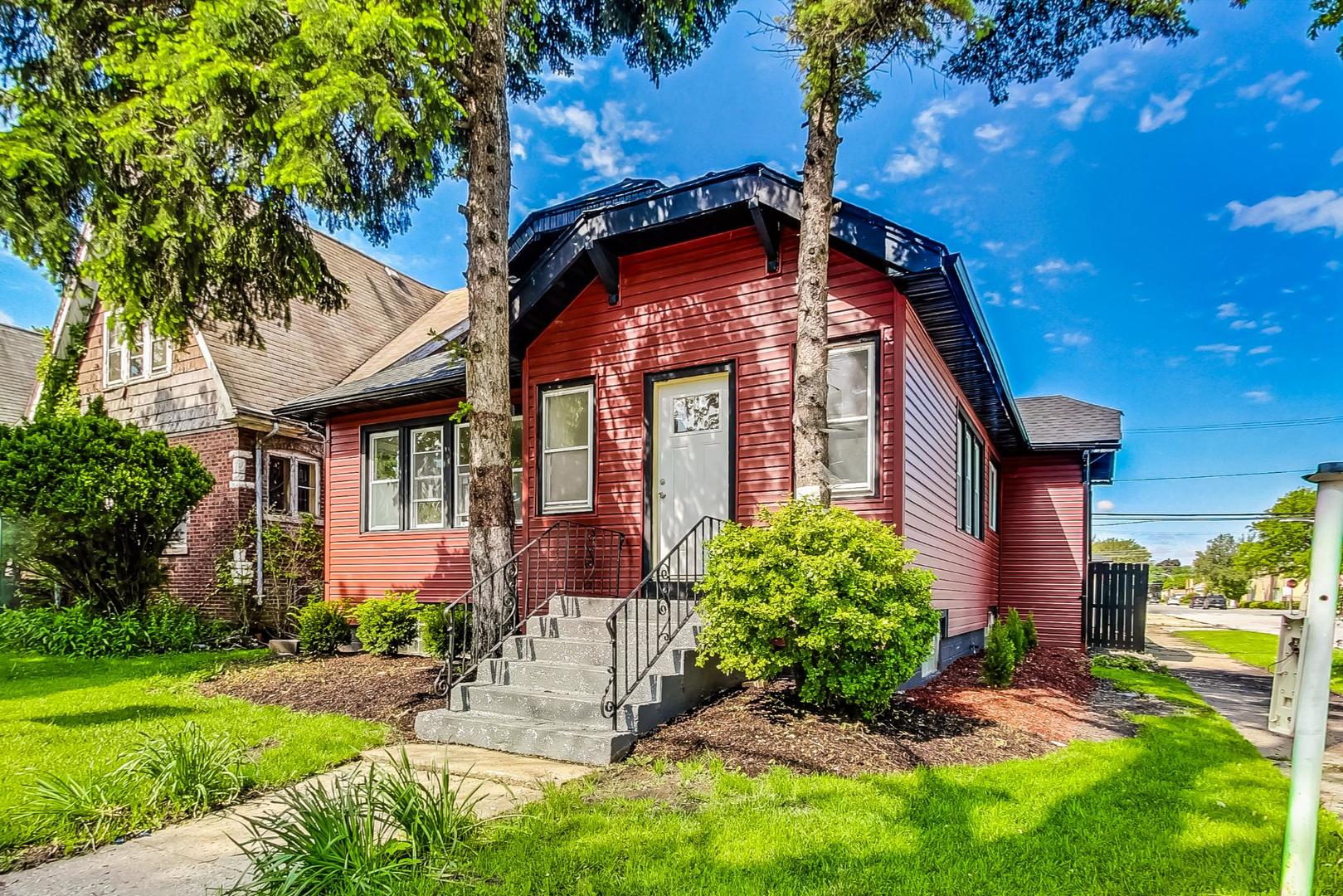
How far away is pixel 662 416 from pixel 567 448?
1280 millimetres

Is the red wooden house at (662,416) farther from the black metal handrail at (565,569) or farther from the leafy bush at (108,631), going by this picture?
the leafy bush at (108,631)

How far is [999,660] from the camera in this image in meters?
7.14

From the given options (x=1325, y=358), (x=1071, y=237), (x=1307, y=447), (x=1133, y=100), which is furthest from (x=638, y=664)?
(x=1307, y=447)

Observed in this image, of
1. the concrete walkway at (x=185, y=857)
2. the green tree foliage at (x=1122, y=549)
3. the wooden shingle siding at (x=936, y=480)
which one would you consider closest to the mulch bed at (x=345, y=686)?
the concrete walkway at (x=185, y=857)

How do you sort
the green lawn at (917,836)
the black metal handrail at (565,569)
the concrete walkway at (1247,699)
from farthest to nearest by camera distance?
the black metal handrail at (565,569)
the concrete walkway at (1247,699)
the green lawn at (917,836)

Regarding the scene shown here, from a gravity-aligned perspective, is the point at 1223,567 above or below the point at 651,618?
below

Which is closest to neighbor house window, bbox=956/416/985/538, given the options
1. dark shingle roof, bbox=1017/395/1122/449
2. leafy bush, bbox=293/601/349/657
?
dark shingle roof, bbox=1017/395/1122/449

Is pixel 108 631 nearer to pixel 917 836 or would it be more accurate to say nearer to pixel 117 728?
pixel 117 728

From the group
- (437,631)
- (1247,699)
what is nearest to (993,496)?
(1247,699)

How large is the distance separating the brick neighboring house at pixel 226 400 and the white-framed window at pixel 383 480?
1507 millimetres

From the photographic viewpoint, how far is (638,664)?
5.45 metres

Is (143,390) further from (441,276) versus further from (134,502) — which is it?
(441,276)

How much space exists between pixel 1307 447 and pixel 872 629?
69.0 meters

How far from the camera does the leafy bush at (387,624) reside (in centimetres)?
906
